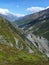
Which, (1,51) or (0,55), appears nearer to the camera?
(0,55)
